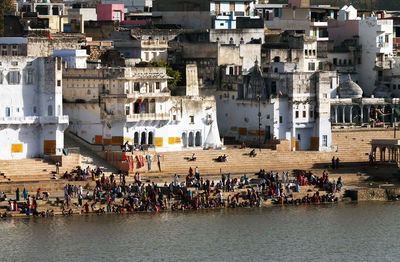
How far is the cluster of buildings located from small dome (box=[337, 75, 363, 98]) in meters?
0.06

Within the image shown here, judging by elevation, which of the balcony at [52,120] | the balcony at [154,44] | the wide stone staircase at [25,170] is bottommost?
the wide stone staircase at [25,170]

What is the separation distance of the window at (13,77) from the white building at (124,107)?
3.66 m

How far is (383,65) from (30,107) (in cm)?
2960

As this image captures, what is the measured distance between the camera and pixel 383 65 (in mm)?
105688

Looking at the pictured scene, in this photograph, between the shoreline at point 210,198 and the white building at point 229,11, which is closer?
the shoreline at point 210,198

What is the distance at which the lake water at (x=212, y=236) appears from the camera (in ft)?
227

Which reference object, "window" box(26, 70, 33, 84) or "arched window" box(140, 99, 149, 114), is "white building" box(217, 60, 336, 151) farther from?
"window" box(26, 70, 33, 84)

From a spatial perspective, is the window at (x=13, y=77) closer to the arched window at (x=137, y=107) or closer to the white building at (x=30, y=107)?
the white building at (x=30, y=107)

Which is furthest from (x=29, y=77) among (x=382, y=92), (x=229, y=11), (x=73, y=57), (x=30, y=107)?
(x=382, y=92)

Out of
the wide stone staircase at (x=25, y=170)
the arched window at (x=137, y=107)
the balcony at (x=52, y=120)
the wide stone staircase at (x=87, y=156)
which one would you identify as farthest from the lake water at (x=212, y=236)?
the arched window at (x=137, y=107)

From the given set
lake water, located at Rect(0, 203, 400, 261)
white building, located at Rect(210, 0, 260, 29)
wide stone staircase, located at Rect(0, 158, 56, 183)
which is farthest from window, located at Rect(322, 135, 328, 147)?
wide stone staircase, located at Rect(0, 158, 56, 183)

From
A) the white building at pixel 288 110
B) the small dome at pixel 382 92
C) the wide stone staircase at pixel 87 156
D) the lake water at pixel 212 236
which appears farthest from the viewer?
the small dome at pixel 382 92

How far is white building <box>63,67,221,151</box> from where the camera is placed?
284 feet

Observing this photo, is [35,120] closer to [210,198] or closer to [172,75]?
[210,198]
